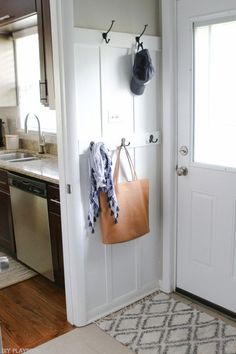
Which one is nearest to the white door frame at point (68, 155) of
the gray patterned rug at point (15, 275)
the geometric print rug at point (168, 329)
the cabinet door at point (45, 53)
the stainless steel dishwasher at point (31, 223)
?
the geometric print rug at point (168, 329)

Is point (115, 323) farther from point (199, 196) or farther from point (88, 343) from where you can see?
point (199, 196)

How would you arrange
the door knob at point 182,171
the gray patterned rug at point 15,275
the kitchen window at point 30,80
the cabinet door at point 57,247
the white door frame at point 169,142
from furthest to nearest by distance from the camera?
the kitchen window at point 30,80 < the gray patterned rug at point 15,275 < the cabinet door at point 57,247 < the door knob at point 182,171 < the white door frame at point 169,142

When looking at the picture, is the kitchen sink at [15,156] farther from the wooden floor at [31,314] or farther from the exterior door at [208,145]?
the exterior door at [208,145]

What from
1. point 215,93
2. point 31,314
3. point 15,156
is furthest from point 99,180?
point 15,156

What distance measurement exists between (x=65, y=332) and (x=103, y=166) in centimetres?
109

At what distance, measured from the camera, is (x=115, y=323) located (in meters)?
2.51

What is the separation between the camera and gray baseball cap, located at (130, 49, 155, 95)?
2.37 meters

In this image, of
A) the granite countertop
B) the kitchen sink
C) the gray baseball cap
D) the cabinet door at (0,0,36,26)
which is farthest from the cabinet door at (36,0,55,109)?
the kitchen sink

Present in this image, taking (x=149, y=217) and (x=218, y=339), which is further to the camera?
(x=149, y=217)

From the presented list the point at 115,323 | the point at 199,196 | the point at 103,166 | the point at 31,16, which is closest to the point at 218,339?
the point at 115,323

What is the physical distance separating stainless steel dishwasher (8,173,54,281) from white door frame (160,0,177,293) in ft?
2.84

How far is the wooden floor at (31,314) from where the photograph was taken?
7.85 ft

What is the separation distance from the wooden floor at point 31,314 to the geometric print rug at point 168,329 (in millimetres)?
320

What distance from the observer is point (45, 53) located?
289 centimetres
